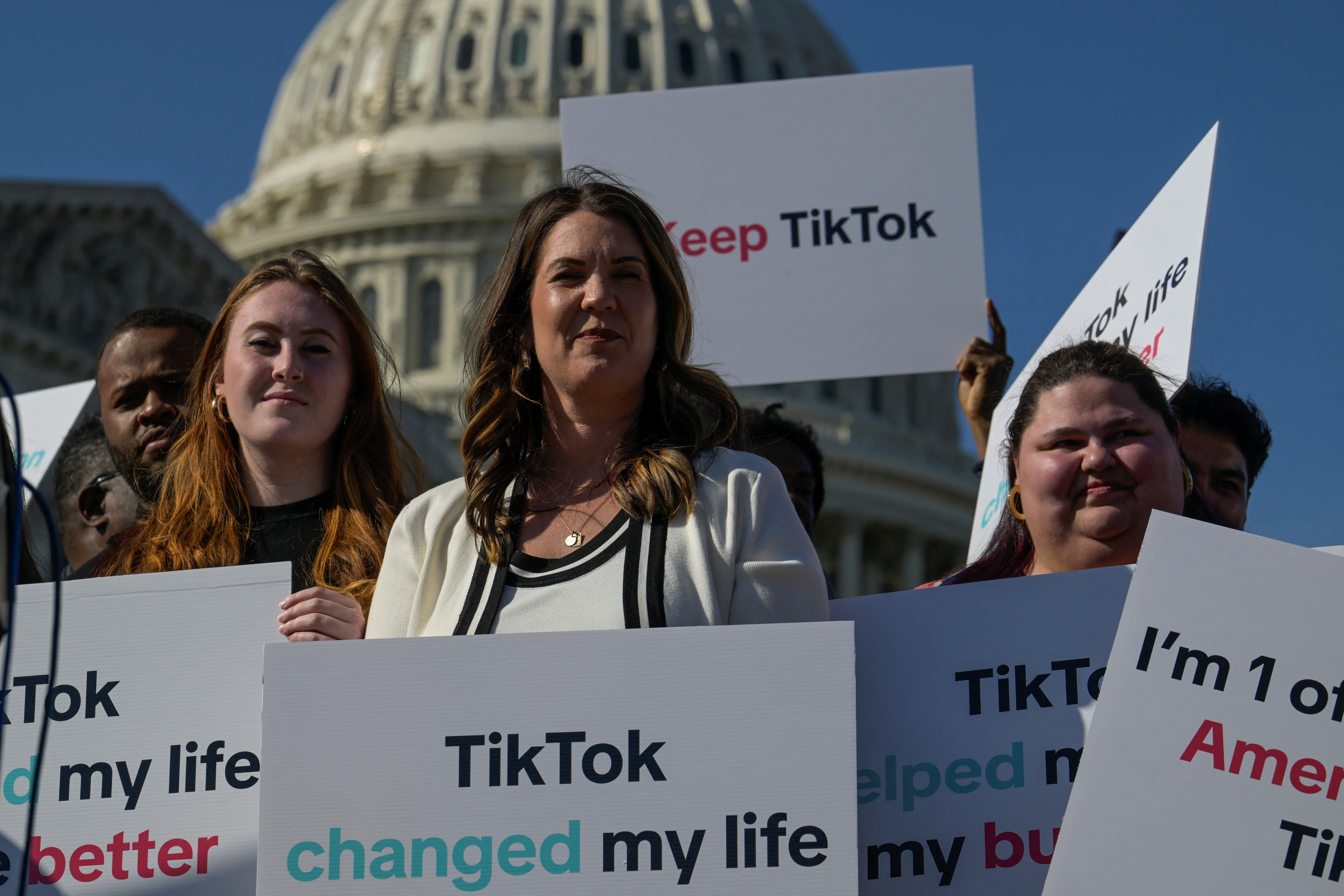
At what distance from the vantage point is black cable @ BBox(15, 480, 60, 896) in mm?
2570

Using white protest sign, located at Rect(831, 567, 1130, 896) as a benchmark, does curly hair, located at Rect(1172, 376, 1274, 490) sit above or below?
above

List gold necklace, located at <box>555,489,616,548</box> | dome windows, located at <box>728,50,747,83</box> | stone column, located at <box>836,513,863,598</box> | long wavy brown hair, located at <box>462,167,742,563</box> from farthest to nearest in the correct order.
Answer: dome windows, located at <box>728,50,747,83</box> < stone column, located at <box>836,513,863,598</box> < long wavy brown hair, located at <box>462,167,742,563</box> < gold necklace, located at <box>555,489,616,548</box>

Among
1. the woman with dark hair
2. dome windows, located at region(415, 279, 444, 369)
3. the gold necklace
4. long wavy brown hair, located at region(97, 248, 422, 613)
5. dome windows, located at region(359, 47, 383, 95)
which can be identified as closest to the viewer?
the gold necklace

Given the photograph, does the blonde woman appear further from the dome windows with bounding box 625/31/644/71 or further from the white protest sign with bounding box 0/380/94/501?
the dome windows with bounding box 625/31/644/71

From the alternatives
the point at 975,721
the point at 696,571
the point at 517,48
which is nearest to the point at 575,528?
the point at 696,571

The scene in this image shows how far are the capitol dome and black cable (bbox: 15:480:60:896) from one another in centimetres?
4727

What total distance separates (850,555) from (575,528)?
5150cm

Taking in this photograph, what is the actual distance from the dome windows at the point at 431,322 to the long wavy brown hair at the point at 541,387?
48.9m

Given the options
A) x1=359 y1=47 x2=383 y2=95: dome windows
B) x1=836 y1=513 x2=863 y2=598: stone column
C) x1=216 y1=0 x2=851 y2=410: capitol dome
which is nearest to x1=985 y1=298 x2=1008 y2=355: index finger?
x1=216 y1=0 x2=851 y2=410: capitol dome

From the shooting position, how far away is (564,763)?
255 cm

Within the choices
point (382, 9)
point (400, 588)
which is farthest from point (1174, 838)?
point (382, 9)

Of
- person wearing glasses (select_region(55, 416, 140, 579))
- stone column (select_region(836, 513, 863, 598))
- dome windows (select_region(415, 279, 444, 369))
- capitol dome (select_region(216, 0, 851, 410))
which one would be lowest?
person wearing glasses (select_region(55, 416, 140, 579))

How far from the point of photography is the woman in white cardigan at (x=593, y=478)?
8.82 feet

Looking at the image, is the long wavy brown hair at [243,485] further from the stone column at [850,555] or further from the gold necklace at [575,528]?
the stone column at [850,555]
